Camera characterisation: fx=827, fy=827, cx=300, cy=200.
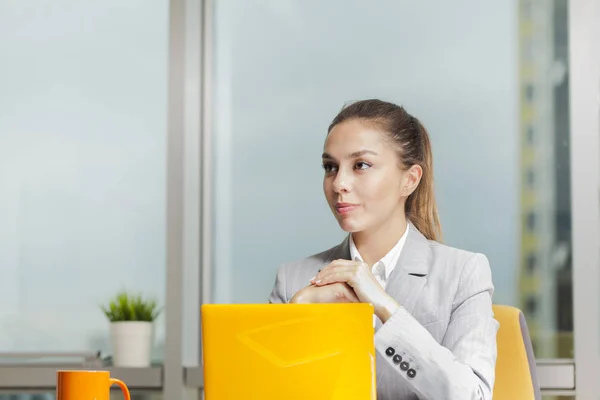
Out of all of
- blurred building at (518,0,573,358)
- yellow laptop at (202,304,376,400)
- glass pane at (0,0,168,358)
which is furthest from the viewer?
glass pane at (0,0,168,358)

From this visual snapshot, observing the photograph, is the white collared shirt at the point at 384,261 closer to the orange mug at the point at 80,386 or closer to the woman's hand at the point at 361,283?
the woman's hand at the point at 361,283

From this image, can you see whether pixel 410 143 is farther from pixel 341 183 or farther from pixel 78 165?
pixel 78 165

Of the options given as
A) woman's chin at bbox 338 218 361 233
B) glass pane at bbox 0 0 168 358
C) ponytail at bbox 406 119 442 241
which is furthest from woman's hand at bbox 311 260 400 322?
glass pane at bbox 0 0 168 358

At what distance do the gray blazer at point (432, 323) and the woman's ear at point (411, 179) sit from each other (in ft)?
0.26

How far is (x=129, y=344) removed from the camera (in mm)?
2986

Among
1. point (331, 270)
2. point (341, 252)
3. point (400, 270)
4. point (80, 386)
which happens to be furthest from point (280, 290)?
point (80, 386)

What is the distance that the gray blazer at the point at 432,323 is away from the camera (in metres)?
1.39

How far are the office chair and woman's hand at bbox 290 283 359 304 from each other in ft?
1.32

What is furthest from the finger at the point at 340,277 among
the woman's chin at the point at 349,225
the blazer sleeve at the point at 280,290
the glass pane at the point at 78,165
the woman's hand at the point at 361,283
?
the glass pane at the point at 78,165

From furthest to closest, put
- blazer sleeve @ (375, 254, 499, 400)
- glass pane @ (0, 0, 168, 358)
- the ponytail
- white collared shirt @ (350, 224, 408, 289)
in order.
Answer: glass pane @ (0, 0, 168, 358)
the ponytail
white collared shirt @ (350, 224, 408, 289)
blazer sleeve @ (375, 254, 499, 400)

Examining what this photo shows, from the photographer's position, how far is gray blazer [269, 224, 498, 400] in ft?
4.57

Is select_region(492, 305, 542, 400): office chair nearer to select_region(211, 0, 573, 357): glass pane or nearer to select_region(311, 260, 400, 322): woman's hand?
select_region(311, 260, 400, 322): woman's hand

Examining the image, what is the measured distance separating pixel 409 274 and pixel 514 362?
272 millimetres

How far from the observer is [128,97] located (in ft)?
10.6
